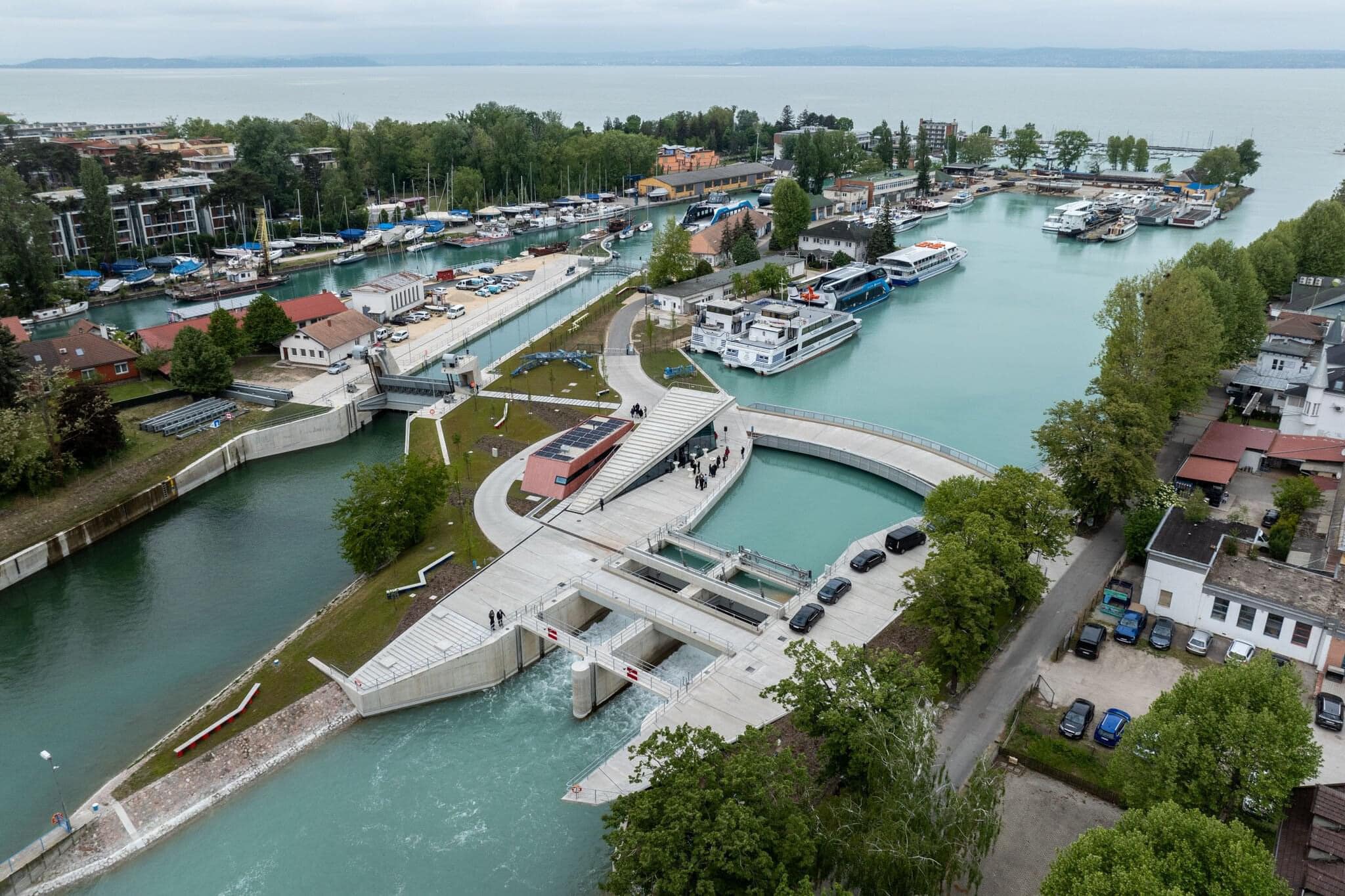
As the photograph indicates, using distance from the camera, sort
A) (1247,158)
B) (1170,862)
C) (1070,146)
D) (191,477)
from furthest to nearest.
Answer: (1070,146) → (1247,158) → (191,477) → (1170,862)

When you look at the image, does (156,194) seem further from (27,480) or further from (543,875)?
(543,875)

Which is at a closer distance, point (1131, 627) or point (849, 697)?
point (849, 697)

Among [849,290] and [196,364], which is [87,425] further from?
[849,290]

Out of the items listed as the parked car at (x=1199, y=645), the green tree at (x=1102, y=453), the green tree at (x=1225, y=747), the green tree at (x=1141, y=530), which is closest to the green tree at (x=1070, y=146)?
the green tree at (x=1102, y=453)

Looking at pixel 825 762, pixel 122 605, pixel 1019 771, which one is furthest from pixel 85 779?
pixel 1019 771

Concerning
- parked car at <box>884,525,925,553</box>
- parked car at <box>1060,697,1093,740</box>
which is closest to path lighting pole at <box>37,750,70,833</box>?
parked car at <box>1060,697,1093,740</box>

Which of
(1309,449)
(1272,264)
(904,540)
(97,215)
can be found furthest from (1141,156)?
(97,215)

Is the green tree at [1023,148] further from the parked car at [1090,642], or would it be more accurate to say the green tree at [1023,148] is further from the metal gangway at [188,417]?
the parked car at [1090,642]
